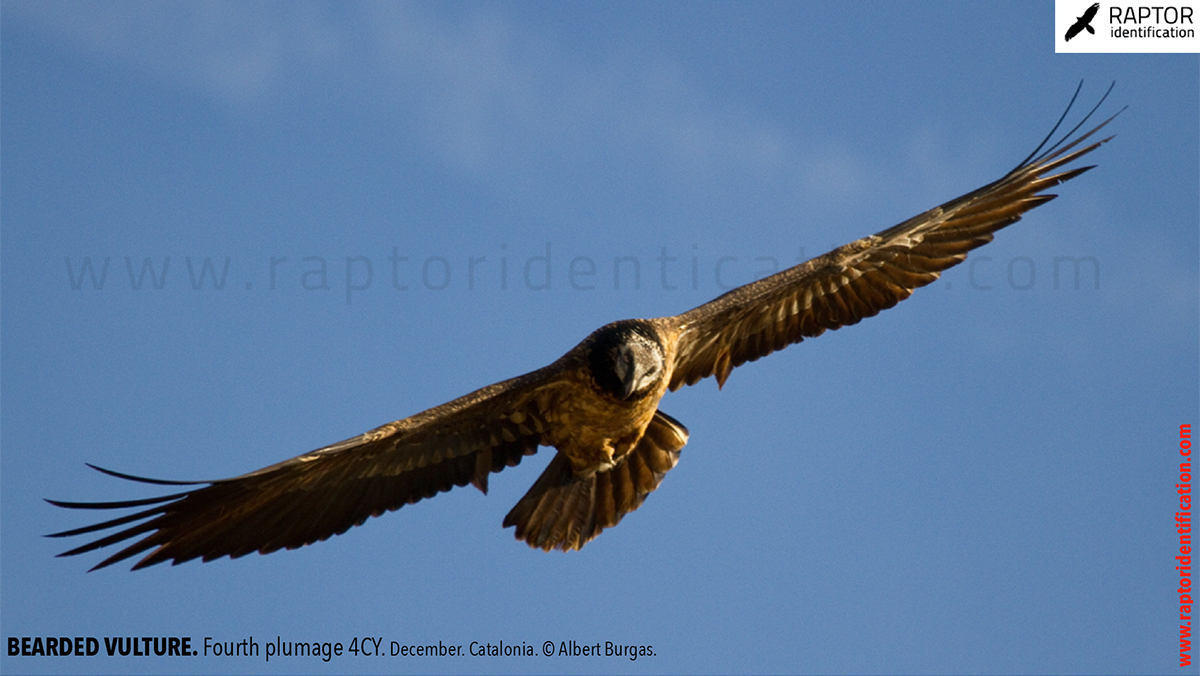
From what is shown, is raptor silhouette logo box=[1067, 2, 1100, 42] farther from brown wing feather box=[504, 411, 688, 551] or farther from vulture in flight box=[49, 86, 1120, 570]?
brown wing feather box=[504, 411, 688, 551]

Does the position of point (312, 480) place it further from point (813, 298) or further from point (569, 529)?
point (813, 298)

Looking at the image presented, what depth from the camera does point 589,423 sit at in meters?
8.27

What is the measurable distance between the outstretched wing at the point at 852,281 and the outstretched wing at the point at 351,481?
1.22 meters

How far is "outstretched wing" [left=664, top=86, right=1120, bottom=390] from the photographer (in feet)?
27.8

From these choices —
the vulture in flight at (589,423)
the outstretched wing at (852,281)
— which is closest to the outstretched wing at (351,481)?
the vulture in flight at (589,423)

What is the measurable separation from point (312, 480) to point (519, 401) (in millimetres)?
1439

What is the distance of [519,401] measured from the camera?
8.39 metres

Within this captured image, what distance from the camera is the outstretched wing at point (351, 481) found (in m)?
7.59

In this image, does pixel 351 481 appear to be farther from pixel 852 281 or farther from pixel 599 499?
pixel 852 281

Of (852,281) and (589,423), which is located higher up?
(852,281)

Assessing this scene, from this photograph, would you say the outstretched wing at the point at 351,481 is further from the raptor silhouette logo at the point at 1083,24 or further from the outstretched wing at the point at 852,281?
the raptor silhouette logo at the point at 1083,24

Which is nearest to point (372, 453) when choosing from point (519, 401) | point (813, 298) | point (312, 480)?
point (312, 480)

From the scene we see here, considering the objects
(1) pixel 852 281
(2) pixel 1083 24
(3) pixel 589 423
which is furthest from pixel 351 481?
(2) pixel 1083 24

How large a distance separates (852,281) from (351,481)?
372 cm
